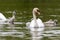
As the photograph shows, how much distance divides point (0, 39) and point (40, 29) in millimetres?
3477

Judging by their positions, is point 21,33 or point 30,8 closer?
point 21,33

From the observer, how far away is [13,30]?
57.8ft

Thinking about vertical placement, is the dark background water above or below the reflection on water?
above

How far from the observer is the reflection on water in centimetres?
1564

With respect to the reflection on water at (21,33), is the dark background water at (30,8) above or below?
above

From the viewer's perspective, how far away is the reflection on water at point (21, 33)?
15.6 m

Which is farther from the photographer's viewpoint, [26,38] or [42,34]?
[42,34]

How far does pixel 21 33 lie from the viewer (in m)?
16.8

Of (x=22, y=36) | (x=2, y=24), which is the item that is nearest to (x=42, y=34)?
(x=22, y=36)

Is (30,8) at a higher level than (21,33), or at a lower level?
higher

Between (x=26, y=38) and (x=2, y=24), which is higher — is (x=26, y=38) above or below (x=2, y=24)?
below

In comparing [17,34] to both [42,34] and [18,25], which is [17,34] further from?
[18,25]

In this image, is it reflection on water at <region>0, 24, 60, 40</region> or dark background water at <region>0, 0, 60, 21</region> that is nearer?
reflection on water at <region>0, 24, 60, 40</region>

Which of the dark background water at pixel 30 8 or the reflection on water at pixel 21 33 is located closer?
the reflection on water at pixel 21 33
